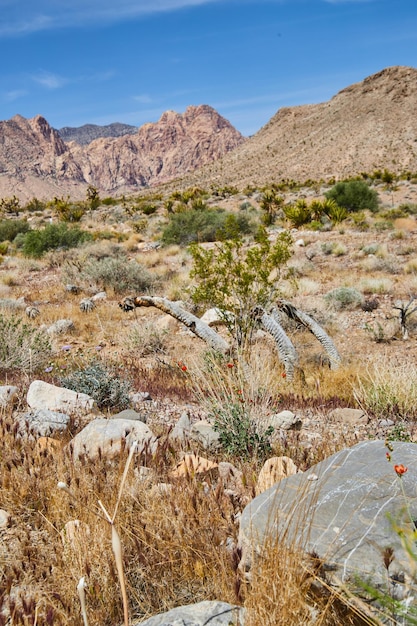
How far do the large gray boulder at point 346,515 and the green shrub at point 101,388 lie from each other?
2.74m

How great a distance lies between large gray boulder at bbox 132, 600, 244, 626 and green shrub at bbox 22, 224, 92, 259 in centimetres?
1654

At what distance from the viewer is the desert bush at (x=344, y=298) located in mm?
9656

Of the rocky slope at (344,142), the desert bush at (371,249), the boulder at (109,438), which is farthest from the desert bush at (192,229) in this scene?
the rocky slope at (344,142)

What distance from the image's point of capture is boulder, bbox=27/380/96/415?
4242 mm

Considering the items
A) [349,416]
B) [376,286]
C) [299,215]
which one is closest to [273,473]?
[349,416]

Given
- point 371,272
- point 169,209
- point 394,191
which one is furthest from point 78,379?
point 394,191

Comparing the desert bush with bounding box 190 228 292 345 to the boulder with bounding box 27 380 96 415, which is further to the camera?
the desert bush with bounding box 190 228 292 345

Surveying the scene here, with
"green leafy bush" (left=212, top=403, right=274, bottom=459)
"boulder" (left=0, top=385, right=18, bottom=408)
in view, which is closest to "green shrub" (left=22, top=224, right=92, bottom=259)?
"boulder" (left=0, top=385, right=18, bottom=408)

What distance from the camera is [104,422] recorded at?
3.42 meters

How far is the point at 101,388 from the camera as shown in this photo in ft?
15.5

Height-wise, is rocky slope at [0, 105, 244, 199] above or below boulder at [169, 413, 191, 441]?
above

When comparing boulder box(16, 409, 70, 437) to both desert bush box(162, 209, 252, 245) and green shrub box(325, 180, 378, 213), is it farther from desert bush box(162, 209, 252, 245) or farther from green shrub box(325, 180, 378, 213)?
green shrub box(325, 180, 378, 213)

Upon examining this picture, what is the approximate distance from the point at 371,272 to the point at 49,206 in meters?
35.2

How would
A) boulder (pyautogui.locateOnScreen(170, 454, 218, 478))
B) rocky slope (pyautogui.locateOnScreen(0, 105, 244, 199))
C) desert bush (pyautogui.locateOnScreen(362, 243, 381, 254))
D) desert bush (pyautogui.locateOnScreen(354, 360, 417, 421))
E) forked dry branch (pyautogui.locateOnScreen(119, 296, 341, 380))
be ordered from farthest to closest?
rocky slope (pyautogui.locateOnScreen(0, 105, 244, 199)) < desert bush (pyautogui.locateOnScreen(362, 243, 381, 254)) < forked dry branch (pyautogui.locateOnScreen(119, 296, 341, 380)) < desert bush (pyautogui.locateOnScreen(354, 360, 417, 421)) < boulder (pyautogui.locateOnScreen(170, 454, 218, 478))
